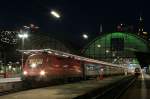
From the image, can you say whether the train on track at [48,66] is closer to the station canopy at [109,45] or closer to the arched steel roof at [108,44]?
the station canopy at [109,45]

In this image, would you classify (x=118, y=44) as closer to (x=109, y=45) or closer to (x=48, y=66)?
(x=109, y=45)

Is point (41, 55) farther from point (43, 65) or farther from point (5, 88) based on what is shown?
point (5, 88)

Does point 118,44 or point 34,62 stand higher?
point 118,44

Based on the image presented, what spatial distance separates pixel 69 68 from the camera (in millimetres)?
44906

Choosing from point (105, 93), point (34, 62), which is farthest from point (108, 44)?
point (105, 93)

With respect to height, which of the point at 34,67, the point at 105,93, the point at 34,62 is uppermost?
the point at 34,62

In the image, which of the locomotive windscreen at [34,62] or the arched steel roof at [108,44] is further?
the arched steel roof at [108,44]

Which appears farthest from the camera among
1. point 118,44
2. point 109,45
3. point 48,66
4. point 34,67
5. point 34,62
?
point 109,45

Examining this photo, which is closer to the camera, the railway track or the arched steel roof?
the railway track

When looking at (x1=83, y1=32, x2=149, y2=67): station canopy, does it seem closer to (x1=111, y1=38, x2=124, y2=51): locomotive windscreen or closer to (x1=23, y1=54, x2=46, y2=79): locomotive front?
(x1=111, y1=38, x2=124, y2=51): locomotive windscreen

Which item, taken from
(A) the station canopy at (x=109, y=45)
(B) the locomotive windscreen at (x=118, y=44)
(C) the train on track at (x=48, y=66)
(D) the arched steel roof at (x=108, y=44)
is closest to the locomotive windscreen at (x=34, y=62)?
(C) the train on track at (x=48, y=66)

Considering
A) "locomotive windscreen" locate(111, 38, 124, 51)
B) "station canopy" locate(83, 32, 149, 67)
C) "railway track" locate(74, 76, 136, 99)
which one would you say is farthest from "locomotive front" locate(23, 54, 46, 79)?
"station canopy" locate(83, 32, 149, 67)

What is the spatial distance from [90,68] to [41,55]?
22.5 m

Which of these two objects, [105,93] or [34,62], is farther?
[34,62]
